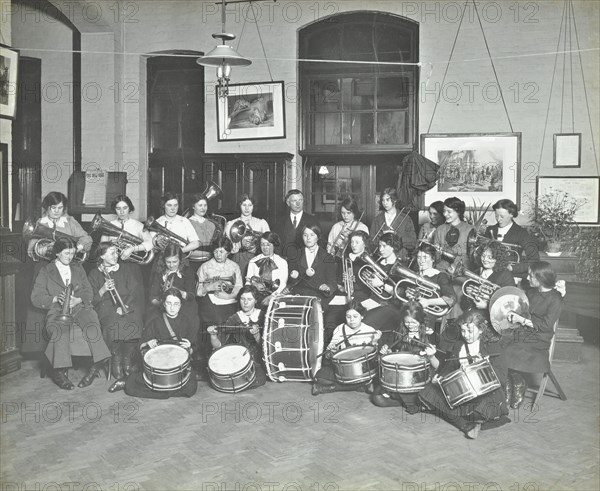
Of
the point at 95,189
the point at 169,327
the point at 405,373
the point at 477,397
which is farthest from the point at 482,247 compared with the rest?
the point at 95,189

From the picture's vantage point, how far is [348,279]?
21.1 feet

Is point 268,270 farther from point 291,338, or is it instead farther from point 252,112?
point 252,112

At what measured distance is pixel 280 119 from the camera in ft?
29.9

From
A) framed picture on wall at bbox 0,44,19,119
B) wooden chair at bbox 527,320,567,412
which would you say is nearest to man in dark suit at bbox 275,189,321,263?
wooden chair at bbox 527,320,567,412

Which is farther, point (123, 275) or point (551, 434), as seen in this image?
point (123, 275)

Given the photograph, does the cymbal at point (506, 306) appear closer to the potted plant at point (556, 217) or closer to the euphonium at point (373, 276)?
the euphonium at point (373, 276)

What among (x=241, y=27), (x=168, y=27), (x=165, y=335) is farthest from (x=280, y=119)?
(x=165, y=335)

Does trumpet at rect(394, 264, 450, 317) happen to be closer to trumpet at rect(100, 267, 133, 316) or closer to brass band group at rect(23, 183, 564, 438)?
brass band group at rect(23, 183, 564, 438)

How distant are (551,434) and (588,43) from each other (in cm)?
549

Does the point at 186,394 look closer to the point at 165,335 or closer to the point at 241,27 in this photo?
the point at 165,335

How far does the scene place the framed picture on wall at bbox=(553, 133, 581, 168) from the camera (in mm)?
8297

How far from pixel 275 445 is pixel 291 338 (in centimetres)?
123

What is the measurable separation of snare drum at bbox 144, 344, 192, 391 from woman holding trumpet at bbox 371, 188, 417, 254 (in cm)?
262

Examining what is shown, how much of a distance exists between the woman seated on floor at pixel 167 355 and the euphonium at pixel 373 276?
67.7 inches
